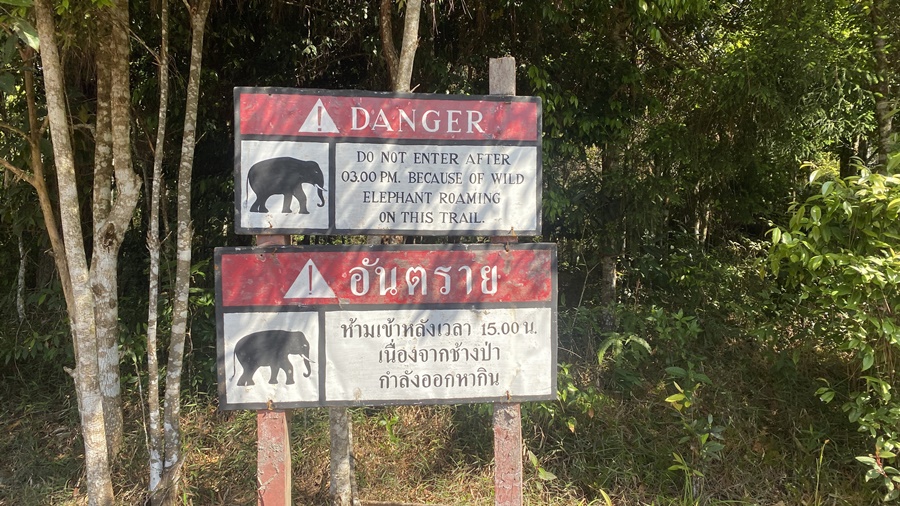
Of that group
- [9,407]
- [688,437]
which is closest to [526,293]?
[688,437]

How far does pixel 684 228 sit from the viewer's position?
19.5ft

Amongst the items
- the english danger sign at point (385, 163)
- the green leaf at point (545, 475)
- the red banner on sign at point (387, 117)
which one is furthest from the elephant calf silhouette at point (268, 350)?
the green leaf at point (545, 475)

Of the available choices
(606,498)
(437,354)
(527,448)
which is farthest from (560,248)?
(437,354)

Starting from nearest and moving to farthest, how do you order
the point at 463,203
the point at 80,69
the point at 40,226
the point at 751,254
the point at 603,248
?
the point at 463,203
the point at 80,69
the point at 40,226
the point at 603,248
the point at 751,254

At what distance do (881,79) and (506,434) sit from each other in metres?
3.88

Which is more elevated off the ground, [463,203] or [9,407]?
[463,203]

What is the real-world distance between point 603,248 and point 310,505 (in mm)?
3025

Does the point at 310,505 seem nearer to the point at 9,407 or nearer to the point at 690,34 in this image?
the point at 9,407

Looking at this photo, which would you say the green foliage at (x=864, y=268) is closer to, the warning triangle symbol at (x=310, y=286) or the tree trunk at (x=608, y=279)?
the tree trunk at (x=608, y=279)

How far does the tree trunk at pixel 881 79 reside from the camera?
410 centimetres

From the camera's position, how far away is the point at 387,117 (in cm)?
241

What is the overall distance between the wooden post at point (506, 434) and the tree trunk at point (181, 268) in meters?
1.71

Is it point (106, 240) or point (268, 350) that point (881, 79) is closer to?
point (268, 350)

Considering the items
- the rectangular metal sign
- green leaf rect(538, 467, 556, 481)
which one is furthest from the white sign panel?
green leaf rect(538, 467, 556, 481)
